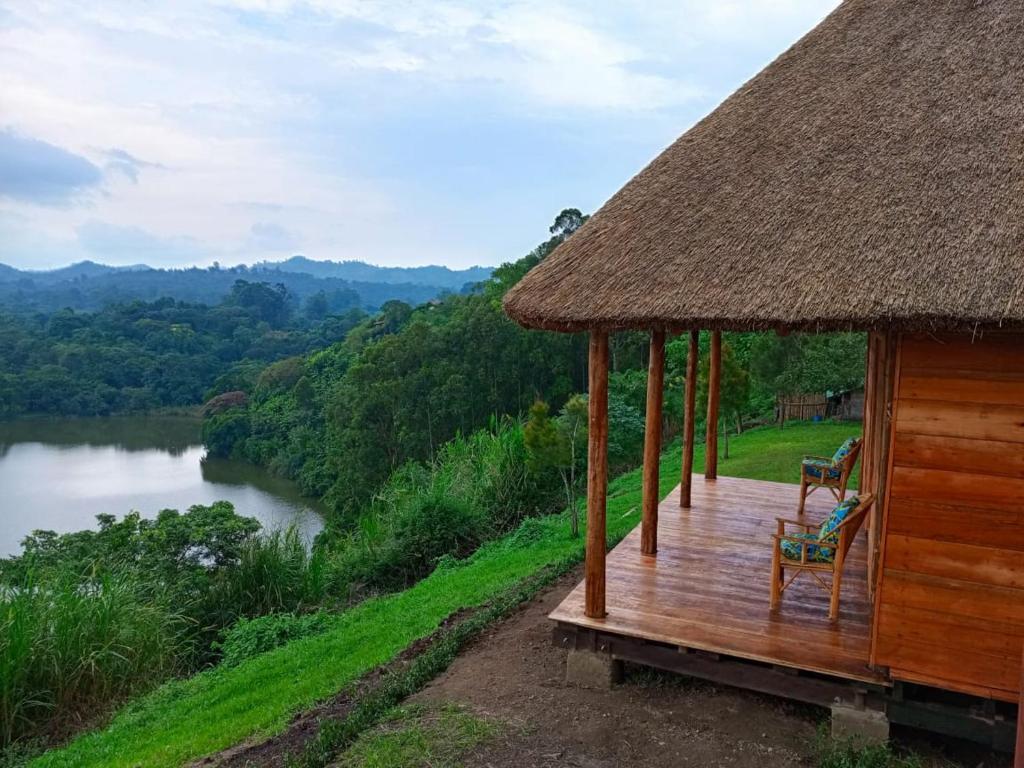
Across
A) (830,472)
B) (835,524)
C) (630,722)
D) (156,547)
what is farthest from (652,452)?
(156,547)

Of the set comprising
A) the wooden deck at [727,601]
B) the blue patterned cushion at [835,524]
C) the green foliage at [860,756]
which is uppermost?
the blue patterned cushion at [835,524]

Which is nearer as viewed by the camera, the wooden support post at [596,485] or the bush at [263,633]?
the wooden support post at [596,485]

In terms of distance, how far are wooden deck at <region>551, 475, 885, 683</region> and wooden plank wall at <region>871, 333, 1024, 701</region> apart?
0.34 metres

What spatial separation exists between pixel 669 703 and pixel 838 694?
3.05ft

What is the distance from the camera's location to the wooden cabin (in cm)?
331

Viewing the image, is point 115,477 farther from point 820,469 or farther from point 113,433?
point 820,469

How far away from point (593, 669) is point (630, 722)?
0.46m

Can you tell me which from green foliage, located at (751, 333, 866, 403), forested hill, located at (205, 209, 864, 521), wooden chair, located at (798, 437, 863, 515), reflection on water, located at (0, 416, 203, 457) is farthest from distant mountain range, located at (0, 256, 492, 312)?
wooden chair, located at (798, 437, 863, 515)

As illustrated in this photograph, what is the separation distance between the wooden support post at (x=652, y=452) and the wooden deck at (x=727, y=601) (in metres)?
0.15

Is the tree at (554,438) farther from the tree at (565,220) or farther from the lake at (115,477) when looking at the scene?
the tree at (565,220)

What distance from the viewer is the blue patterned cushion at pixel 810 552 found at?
4.38 m

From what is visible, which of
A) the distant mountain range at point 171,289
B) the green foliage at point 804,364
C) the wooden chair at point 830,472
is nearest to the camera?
the wooden chair at point 830,472

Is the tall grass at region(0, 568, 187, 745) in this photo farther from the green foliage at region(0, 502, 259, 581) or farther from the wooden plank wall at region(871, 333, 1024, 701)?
the wooden plank wall at region(871, 333, 1024, 701)

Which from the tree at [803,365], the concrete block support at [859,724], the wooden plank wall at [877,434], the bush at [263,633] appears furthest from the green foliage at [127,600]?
the tree at [803,365]
